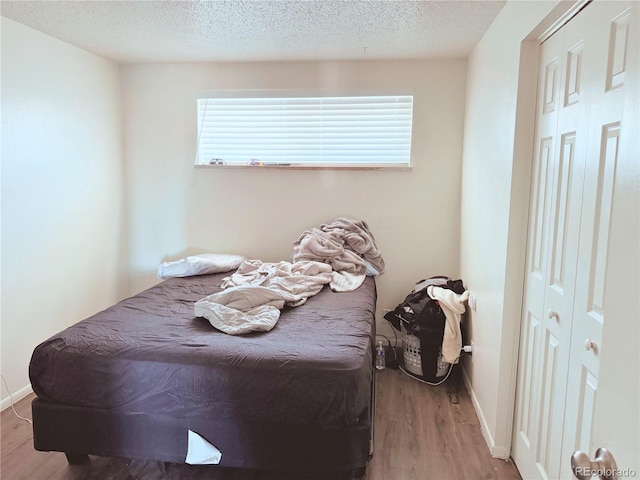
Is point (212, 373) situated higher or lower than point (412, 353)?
higher

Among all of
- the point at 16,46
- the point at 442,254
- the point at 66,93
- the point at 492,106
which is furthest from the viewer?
the point at 442,254

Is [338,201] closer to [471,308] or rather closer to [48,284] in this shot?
[471,308]

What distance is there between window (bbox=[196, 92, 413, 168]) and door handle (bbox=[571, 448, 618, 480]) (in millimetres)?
2759

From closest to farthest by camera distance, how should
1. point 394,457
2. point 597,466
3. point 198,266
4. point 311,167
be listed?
point 597,466 < point 394,457 < point 198,266 < point 311,167

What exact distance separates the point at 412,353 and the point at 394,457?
943 mm

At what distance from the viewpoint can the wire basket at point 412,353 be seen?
2902mm

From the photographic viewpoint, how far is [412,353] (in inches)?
116

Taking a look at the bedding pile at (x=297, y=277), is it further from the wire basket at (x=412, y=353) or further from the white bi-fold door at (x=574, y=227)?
the white bi-fold door at (x=574, y=227)

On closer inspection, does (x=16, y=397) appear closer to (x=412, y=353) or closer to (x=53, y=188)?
(x=53, y=188)

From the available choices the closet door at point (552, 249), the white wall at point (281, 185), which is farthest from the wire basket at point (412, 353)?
the closet door at point (552, 249)

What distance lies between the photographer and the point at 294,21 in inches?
96.0

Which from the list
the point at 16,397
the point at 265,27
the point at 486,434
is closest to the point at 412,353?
the point at 486,434

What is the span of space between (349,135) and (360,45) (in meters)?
0.71

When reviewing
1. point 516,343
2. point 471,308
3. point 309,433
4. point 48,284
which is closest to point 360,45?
point 471,308
